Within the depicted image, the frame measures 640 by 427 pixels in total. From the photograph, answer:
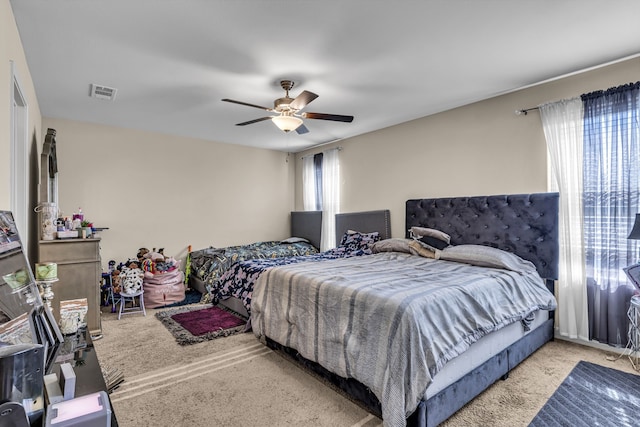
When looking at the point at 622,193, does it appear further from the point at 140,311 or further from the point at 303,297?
the point at 140,311

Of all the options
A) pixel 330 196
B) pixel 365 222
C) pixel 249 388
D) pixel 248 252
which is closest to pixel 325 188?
pixel 330 196

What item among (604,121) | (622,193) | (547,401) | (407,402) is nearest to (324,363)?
(407,402)

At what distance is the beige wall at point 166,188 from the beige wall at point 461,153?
179 cm

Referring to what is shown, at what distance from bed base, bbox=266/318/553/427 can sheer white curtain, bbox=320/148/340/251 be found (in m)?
3.13

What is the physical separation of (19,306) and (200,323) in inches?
99.7

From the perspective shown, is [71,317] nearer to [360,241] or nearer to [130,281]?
[130,281]

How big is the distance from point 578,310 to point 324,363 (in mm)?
2523

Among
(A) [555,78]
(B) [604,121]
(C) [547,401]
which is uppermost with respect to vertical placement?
(A) [555,78]

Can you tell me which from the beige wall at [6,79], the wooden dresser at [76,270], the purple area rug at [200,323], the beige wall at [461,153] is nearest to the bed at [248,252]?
the purple area rug at [200,323]

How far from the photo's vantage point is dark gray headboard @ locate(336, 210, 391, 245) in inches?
190

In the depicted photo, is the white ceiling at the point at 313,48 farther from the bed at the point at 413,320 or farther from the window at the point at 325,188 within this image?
the window at the point at 325,188

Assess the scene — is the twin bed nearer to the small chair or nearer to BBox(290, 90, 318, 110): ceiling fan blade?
BBox(290, 90, 318, 110): ceiling fan blade

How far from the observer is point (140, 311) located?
4160 mm

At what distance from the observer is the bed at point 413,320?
5.85 feet
